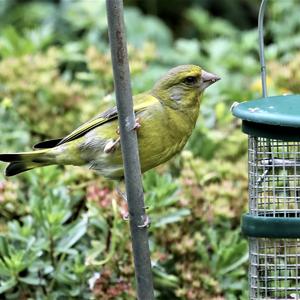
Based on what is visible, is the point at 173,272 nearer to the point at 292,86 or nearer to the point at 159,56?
the point at 292,86

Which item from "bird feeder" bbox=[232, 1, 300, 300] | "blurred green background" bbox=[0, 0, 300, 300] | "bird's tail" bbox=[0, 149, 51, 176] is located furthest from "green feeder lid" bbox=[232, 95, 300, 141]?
"bird's tail" bbox=[0, 149, 51, 176]

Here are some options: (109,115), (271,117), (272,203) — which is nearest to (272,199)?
(272,203)

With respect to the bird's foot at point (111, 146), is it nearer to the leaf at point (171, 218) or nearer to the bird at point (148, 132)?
the bird at point (148, 132)

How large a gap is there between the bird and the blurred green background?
0.18 m

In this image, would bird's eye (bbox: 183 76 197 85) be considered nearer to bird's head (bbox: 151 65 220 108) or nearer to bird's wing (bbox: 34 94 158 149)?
bird's head (bbox: 151 65 220 108)

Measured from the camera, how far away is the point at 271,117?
341 centimetres

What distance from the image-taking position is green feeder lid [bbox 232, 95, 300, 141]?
3406mm

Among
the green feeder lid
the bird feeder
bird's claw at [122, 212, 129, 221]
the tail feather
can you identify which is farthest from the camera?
the tail feather

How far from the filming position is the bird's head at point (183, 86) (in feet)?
13.3

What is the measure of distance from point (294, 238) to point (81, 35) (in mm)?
4203

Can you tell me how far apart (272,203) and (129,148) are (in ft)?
2.36

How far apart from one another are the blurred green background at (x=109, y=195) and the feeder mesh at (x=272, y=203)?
38cm

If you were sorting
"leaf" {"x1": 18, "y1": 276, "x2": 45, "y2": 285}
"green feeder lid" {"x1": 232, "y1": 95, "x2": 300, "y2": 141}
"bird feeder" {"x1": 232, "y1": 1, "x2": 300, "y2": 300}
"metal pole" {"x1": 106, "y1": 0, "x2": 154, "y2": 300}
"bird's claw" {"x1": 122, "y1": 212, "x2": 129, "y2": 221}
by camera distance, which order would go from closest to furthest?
"metal pole" {"x1": 106, "y1": 0, "x2": 154, "y2": 300}, "green feeder lid" {"x1": 232, "y1": 95, "x2": 300, "y2": 141}, "bird feeder" {"x1": 232, "y1": 1, "x2": 300, "y2": 300}, "bird's claw" {"x1": 122, "y1": 212, "x2": 129, "y2": 221}, "leaf" {"x1": 18, "y1": 276, "x2": 45, "y2": 285}

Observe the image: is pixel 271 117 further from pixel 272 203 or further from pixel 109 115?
pixel 109 115
